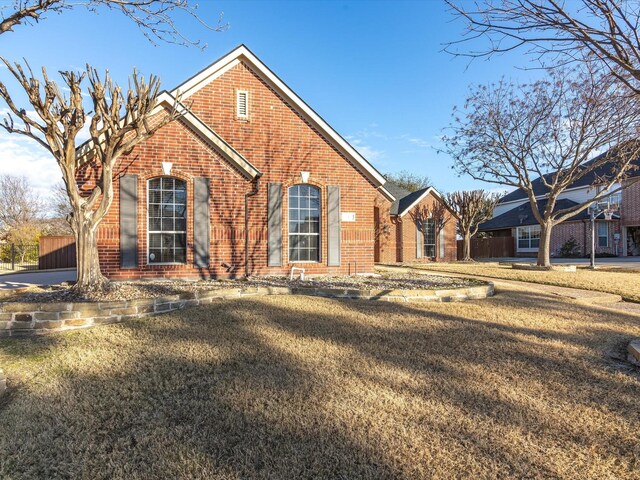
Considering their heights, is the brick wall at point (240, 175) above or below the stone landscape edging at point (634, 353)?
above

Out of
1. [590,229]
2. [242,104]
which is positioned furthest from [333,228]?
[590,229]

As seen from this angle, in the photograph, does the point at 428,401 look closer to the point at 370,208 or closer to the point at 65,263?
the point at 370,208

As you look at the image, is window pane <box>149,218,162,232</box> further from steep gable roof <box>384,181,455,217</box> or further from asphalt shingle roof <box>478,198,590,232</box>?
asphalt shingle roof <box>478,198,590,232</box>

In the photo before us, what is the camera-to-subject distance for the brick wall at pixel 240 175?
29.4 feet

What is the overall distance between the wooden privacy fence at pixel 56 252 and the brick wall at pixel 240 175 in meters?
15.6

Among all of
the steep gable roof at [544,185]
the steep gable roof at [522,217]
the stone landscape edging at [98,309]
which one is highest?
the steep gable roof at [544,185]

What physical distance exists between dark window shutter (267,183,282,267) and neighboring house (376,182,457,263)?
1338 cm

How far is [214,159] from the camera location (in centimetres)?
955

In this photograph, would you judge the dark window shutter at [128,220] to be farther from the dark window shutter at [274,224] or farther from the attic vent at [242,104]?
the attic vent at [242,104]

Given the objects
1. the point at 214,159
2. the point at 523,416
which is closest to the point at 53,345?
the point at 523,416

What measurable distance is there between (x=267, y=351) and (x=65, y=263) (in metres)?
22.0

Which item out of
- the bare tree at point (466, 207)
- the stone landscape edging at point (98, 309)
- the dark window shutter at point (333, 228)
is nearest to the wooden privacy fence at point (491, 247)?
the bare tree at point (466, 207)

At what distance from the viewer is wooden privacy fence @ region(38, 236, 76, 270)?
69.3ft

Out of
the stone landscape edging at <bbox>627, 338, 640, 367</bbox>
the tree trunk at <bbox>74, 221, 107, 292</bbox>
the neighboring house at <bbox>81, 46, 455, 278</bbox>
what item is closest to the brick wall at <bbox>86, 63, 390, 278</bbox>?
the neighboring house at <bbox>81, 46, 455, 278</bbox>
